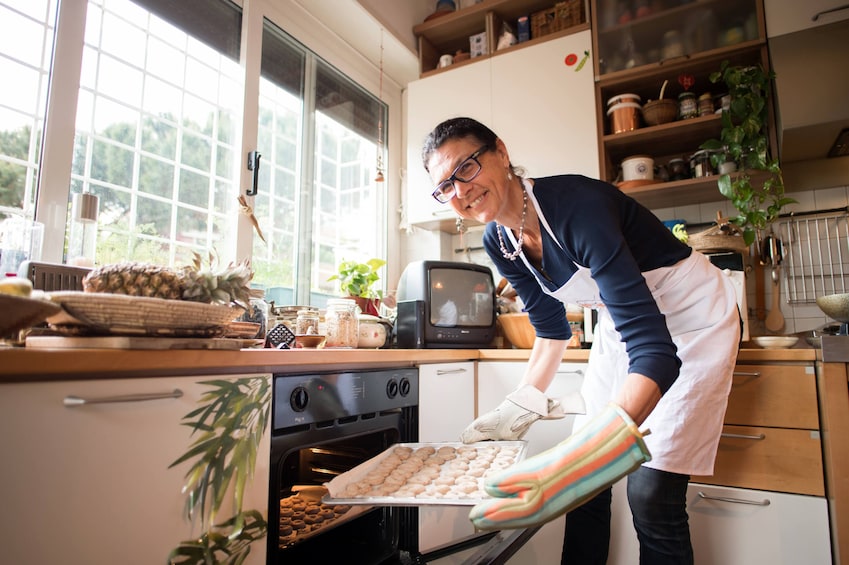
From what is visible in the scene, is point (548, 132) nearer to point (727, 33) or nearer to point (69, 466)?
point (727, 33)

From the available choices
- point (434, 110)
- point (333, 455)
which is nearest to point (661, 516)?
point (333, 455)

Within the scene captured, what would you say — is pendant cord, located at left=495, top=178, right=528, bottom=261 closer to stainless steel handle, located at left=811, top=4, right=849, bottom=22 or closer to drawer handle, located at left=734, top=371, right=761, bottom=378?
drawer handle, located at left=734, top=371, right=761, bottom=378

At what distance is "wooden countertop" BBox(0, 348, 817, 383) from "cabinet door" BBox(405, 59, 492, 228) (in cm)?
119

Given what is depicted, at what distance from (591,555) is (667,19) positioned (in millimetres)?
2053

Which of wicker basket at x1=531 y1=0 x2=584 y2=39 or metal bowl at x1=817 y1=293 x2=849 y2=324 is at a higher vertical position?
wicker basket at x1=531 y1=0 x2=584 y2=39

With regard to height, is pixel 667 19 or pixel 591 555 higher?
pixel 667 19

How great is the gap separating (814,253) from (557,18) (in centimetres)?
147

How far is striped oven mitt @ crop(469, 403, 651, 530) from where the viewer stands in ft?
2.09

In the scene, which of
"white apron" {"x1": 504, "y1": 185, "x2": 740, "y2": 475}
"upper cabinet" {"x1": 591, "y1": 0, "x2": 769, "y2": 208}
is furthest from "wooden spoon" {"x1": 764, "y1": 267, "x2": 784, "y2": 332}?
"white apron" {"x1": 504, "y1": 185, "x2": 740, "y2": 475}

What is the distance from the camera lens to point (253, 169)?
6.31 feet

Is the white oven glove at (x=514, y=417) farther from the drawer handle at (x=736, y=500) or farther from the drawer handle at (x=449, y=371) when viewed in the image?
the drawer handle at (x=736, y=500)

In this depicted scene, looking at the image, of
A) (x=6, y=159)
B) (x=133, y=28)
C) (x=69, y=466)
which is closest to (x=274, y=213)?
(x=133, y=28)

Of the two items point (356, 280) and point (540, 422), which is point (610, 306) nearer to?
point (540, 422)

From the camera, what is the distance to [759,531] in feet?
4.61
